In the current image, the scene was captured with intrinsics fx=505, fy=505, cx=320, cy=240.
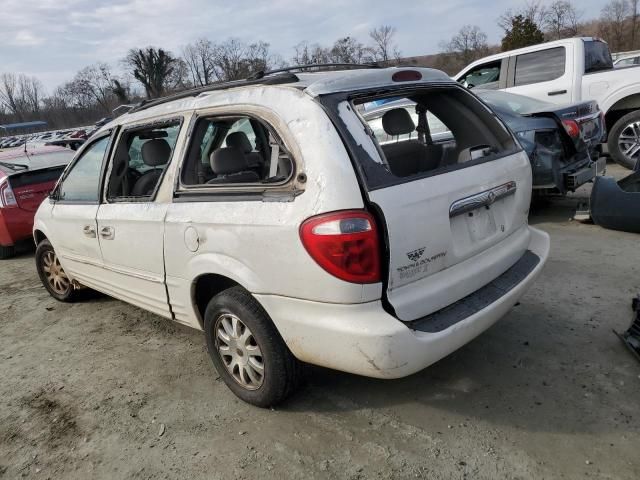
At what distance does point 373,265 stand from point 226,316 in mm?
1011

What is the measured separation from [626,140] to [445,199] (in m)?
7.25

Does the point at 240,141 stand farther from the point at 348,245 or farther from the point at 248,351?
the point at 348,245

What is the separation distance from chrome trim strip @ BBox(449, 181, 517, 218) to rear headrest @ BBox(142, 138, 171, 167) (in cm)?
217

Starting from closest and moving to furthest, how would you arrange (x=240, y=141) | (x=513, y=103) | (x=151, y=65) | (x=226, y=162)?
1. (x=226, y=162)
2. (x=240, y=141)
3. (x=513, y=103)
4. (x=151, y=65)

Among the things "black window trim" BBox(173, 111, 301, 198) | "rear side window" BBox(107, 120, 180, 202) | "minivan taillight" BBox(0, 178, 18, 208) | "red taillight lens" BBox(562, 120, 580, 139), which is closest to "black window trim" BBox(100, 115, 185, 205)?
"rear side window" BBox(107, 120, 180, 202)

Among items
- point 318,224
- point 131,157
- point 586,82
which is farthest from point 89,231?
point 586,82

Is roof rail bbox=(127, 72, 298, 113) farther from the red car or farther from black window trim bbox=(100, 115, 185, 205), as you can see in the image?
the red car

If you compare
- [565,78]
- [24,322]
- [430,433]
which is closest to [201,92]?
[430,433]

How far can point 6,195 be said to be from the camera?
665 centimetres

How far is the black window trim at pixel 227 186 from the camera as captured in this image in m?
2.39

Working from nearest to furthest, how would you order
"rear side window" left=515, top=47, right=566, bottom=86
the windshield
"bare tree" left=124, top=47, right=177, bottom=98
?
the windshield
"rear side window" left=515, top=47, right=566, bottom=86
"bare tree" left=124, top=47, right=177, bottom=98

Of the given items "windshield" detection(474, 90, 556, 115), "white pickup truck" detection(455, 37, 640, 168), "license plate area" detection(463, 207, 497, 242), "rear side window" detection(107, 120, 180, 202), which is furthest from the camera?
"white pickup truck" detection(455, 37, 640, 168)

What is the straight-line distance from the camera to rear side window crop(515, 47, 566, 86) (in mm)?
8156

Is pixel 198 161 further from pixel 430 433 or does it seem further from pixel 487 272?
pixel 430 433
